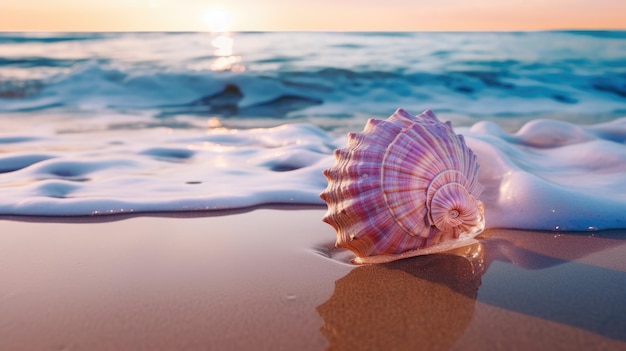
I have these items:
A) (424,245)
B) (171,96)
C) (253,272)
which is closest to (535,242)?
(424,245)

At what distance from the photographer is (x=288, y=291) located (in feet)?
5.96

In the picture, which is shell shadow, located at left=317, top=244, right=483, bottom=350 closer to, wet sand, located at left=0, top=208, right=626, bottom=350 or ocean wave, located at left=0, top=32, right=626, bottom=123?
wet sand, located at left=0, top=208, right=626, bottom=350

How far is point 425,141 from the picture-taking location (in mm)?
1957

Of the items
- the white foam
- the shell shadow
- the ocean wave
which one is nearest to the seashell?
the shell shadow

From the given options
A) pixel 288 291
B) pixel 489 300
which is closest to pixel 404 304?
pixel 489 300

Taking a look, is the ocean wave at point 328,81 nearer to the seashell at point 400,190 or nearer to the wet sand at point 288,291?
the wet sand at point 288,291

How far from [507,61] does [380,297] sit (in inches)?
507

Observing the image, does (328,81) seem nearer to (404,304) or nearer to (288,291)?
(288,291)

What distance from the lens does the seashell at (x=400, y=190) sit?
1.88 meters

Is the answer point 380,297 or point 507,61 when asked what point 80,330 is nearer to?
point 380,297

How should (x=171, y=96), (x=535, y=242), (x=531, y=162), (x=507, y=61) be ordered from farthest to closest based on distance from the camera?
(x=507, y=61) < (x=171, y=96) < (x=531, y=162) < (x=535, y=242)

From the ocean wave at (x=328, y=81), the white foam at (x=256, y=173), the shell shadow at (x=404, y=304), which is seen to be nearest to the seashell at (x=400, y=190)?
the shell shadow at (x=404, y=304)

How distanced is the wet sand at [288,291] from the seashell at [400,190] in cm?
11

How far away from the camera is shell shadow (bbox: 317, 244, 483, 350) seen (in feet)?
4.78
